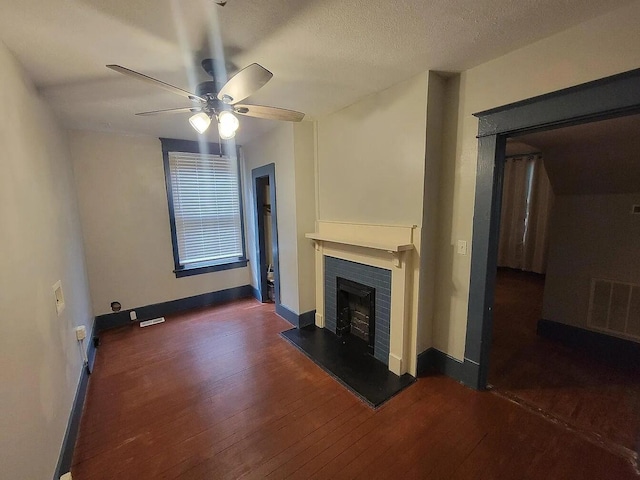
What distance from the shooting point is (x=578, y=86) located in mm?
1459

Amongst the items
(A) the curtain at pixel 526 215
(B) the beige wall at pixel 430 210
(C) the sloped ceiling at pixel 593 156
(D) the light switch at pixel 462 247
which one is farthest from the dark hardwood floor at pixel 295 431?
(A) the curtain at pixel 526 215

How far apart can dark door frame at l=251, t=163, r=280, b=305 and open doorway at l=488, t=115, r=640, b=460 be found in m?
2.45

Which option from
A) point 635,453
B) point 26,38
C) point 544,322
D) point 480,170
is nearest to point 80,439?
point 26,38

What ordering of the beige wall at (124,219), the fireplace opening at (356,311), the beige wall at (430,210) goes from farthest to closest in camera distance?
the beige wall at (124,219) < the fireplace opening at (356,311) < the beige wall at (430,210)

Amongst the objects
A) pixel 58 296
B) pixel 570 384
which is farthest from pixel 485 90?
pixel 58 296

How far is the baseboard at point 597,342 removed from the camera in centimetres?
238

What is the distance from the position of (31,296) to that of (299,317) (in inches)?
89.9

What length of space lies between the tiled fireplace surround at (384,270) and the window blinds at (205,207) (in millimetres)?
1768

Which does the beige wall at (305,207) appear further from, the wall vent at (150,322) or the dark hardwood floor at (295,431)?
the wall vent at (150,322)

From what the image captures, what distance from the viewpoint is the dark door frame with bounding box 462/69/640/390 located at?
54.5 inches

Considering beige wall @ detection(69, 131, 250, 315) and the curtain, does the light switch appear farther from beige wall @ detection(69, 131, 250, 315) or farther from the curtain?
the curtain

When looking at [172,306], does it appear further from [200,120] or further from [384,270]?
[384,270]

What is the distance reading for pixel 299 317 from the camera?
319cm

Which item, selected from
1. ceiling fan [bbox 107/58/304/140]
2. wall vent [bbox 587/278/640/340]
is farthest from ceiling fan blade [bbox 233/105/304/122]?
A: wall vent [bbox 587/278/640/340]
